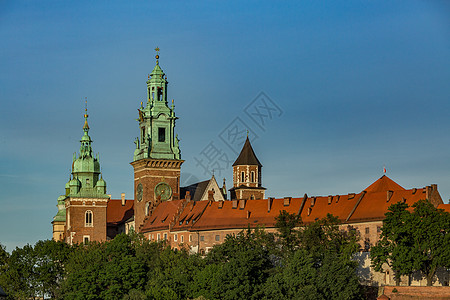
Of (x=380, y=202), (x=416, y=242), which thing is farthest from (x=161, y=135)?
(x=416, y=242)

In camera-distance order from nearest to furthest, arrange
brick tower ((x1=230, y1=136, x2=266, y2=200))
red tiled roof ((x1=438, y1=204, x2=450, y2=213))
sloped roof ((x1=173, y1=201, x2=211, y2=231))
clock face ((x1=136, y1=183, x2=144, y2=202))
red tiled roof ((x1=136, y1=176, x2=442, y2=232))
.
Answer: red tiled roof ((x1=438, y1=204, x2=450, y2=213))
red tiled roof ((x1=136, y1=176, x2=442, y2=232))
sloped roof ((x1=173, y1=201, x2=211, y2=231))
clock face ((x1=136, y1=183, x2=144, y2=202))
brick tower ((x1=230, y1=136, x2=266, y2=200))

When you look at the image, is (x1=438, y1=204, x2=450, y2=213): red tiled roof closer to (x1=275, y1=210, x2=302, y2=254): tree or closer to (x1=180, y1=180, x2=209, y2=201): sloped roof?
(x1=275, y1=210, x2=302, y2=254): tree

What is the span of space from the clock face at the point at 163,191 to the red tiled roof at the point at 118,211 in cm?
1747

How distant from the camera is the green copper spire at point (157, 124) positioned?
146875 mm

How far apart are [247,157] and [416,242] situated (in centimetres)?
5735

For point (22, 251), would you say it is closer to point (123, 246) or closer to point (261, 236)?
point (123, 246)

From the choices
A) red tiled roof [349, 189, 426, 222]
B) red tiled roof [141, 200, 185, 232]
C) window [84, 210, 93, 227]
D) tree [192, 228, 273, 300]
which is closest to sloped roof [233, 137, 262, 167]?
red tiled roof [141, 200, 185, 232]

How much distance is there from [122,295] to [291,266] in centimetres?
1817

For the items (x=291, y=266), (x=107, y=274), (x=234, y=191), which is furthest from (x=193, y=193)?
(x=291, y=266)

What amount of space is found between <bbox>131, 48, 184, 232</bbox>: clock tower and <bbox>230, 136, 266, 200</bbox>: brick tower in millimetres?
13569

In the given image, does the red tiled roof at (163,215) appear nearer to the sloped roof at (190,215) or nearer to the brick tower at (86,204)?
the sloped roof at (190,215)

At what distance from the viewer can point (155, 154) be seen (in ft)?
480

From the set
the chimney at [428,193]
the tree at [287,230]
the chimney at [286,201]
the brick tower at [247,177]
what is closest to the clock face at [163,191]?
the brick tower at [247,177]

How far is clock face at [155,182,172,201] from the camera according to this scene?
479ft
